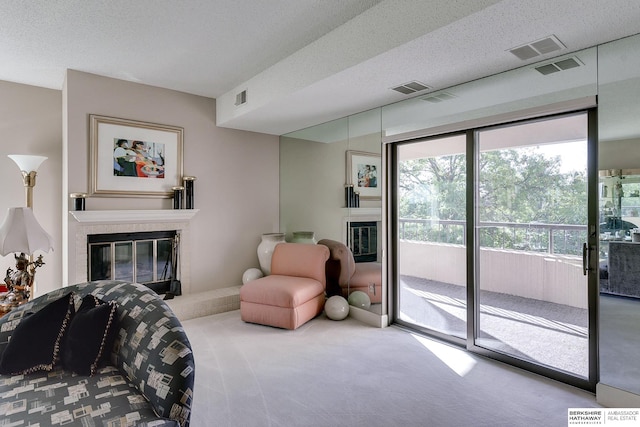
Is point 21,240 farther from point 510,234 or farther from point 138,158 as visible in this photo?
point 510,234

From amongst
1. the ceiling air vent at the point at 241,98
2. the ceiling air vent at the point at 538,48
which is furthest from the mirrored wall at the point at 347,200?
the ceiling air vent at the point at 538,48

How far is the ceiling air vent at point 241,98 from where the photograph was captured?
3.94 meters

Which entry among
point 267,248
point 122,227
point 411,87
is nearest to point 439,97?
point 411,87

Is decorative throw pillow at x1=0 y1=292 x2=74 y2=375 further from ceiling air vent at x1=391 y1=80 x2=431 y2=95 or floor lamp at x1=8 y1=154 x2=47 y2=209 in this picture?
ceiling air vent at x1=391 y1=80 x2=431 y2=95

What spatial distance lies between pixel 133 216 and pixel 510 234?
12.7 ft

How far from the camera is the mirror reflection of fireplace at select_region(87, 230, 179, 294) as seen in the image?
3875mm

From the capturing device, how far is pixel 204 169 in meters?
4.55

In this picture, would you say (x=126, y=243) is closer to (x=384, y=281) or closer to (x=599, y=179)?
(x=384, y=281)

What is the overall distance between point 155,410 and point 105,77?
3.69 metres

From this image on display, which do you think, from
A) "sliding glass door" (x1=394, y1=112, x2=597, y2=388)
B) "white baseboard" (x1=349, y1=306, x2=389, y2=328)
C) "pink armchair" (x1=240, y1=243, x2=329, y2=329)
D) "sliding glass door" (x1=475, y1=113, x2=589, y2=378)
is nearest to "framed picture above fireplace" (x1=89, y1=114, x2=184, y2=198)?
"pink armchair" (x1=240, y1=243, x2=329, y2=329)

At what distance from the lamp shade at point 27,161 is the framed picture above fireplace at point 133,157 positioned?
55 cm

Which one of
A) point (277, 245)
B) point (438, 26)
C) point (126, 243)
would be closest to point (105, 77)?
point (126, 243)

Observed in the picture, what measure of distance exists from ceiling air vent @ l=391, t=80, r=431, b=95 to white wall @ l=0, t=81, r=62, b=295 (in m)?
4.00

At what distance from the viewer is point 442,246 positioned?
11.1ft
